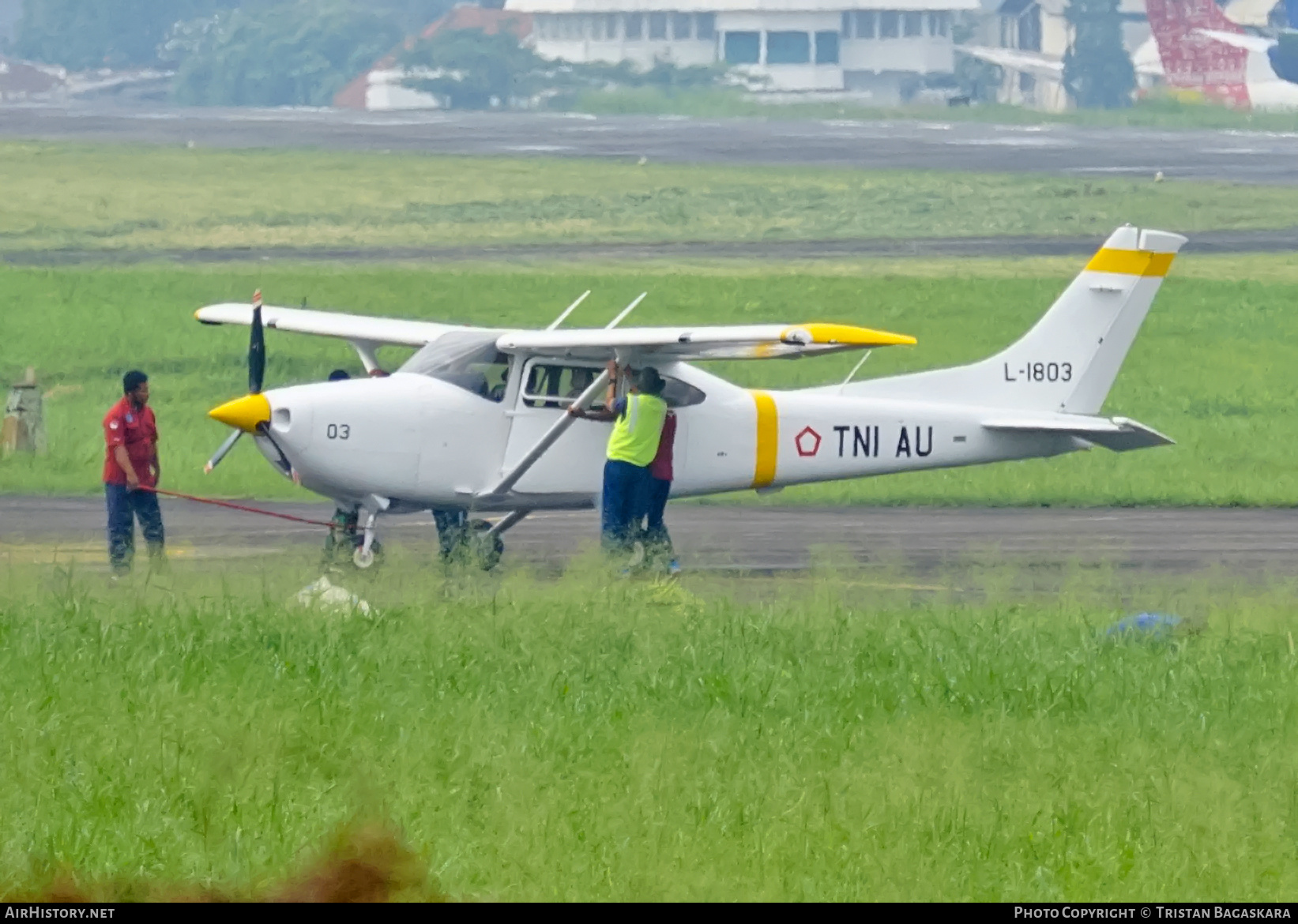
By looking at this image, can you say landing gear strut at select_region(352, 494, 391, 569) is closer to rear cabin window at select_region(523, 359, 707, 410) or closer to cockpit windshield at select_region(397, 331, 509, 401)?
cockpit windshield at select_region(397, 331, 509, 401)

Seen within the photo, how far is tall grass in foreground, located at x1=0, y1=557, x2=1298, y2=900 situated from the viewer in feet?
26.0

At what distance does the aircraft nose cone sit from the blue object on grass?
6.11 metres

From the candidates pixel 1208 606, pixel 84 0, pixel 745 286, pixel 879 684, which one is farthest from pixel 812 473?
pixel 84 0

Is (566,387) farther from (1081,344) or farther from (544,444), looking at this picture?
(1081,344)

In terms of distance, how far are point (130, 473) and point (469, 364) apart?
8.67 ft

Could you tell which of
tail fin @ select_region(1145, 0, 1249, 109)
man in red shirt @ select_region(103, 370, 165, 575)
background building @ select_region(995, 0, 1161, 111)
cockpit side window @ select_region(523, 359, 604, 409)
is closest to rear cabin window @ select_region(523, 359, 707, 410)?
cockpit side window @ select_region(523, 359, 604, 409)

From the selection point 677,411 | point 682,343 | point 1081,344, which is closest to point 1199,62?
point 1081,344

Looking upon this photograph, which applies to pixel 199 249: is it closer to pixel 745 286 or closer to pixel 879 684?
pixel 745 286

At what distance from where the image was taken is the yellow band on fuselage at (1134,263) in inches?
703

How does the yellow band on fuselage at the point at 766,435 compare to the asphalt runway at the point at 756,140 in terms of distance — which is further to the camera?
the asphalt runway at the point at 756,140

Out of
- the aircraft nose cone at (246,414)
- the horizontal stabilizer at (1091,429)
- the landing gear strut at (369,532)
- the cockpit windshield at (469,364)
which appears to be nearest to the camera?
the aircraft nose cone at (246,414)

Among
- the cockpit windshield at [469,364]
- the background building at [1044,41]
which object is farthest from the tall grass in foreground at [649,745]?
the background building at [1044,41]

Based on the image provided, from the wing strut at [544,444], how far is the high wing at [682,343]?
0.28m

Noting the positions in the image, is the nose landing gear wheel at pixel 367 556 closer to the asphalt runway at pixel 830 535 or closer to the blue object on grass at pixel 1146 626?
the asphalt runway at pixel 830 535
